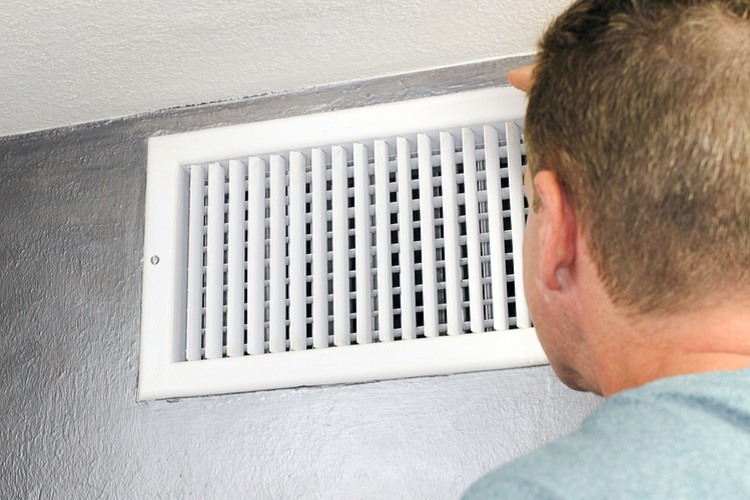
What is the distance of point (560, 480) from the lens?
1.98ft

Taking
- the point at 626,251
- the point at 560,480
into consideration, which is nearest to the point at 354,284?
the point at 626,251

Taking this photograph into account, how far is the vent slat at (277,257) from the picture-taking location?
50.9 inches

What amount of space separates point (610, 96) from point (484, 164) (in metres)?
0.56

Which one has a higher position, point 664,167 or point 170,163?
point 170,163

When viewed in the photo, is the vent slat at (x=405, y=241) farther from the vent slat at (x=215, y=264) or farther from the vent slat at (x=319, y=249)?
the vent slat at (x=215, y=264)

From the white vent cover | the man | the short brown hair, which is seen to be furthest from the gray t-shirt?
the white vent cover

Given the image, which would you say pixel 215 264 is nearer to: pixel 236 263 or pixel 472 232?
pixel 236 263

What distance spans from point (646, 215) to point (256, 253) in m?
0.70

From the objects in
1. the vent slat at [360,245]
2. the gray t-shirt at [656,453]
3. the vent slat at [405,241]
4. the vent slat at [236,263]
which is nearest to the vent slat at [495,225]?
the vent slat at [360,245]

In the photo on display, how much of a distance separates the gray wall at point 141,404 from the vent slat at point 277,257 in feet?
0.27

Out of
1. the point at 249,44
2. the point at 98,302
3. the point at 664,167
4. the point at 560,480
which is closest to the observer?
the point at 560,480

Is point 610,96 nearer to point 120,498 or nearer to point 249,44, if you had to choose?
point 249,44

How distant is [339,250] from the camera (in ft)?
4.28

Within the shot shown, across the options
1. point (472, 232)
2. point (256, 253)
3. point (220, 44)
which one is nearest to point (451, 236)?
point (472, 232)
